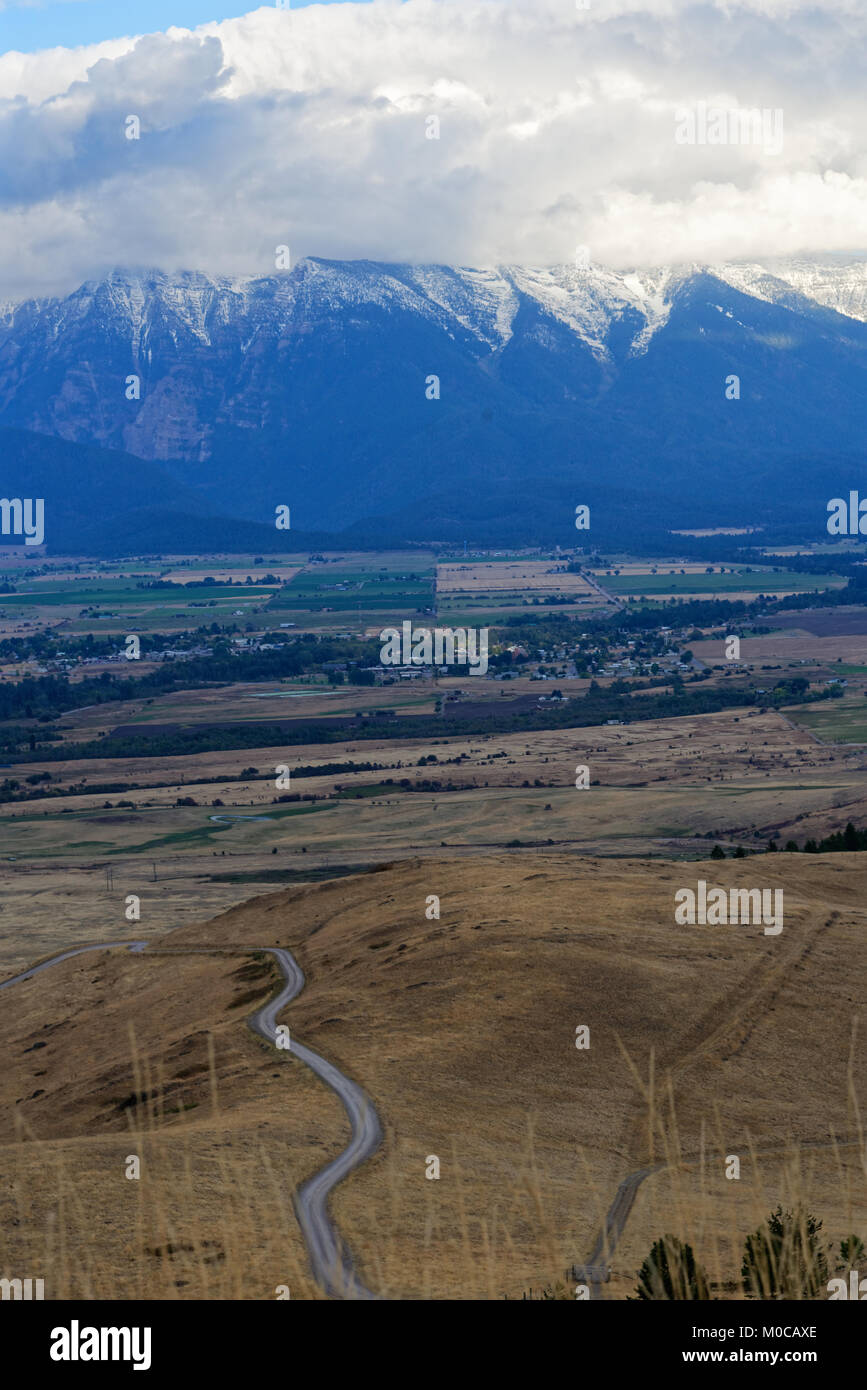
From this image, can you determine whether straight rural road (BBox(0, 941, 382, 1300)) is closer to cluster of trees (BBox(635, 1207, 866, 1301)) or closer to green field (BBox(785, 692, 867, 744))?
cluster of trees (BBox(635, 1207, 866, 1301))

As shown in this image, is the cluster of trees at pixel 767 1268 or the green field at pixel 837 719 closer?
the cluster of trees at pixel 767 1268

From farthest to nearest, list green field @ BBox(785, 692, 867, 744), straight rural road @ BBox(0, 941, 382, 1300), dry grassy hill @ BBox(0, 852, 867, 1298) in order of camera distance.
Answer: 1. green field @ BBox(785, 692, 867, 744)
2. dry grassy hill @ BBox(0, 852, 867, 1298)
3. straight rural road @ BBox(0, 941, 382, 1300)

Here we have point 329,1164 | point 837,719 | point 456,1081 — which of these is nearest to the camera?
point 329,1164

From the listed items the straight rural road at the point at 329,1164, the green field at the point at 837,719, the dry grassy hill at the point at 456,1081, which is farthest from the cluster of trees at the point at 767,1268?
the green field at the point at 837,719

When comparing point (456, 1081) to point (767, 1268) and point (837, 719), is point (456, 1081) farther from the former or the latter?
point (837, 719)

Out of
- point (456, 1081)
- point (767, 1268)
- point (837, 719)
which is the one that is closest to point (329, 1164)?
point (456, 1081)

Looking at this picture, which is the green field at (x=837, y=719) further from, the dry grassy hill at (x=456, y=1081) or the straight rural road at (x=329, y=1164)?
the straight rural road at (x=329, y=1164)

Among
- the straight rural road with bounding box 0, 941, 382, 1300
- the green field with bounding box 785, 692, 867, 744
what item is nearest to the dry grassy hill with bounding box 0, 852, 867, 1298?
the straight rural road with bounding box 0, 941, 382, 1300
